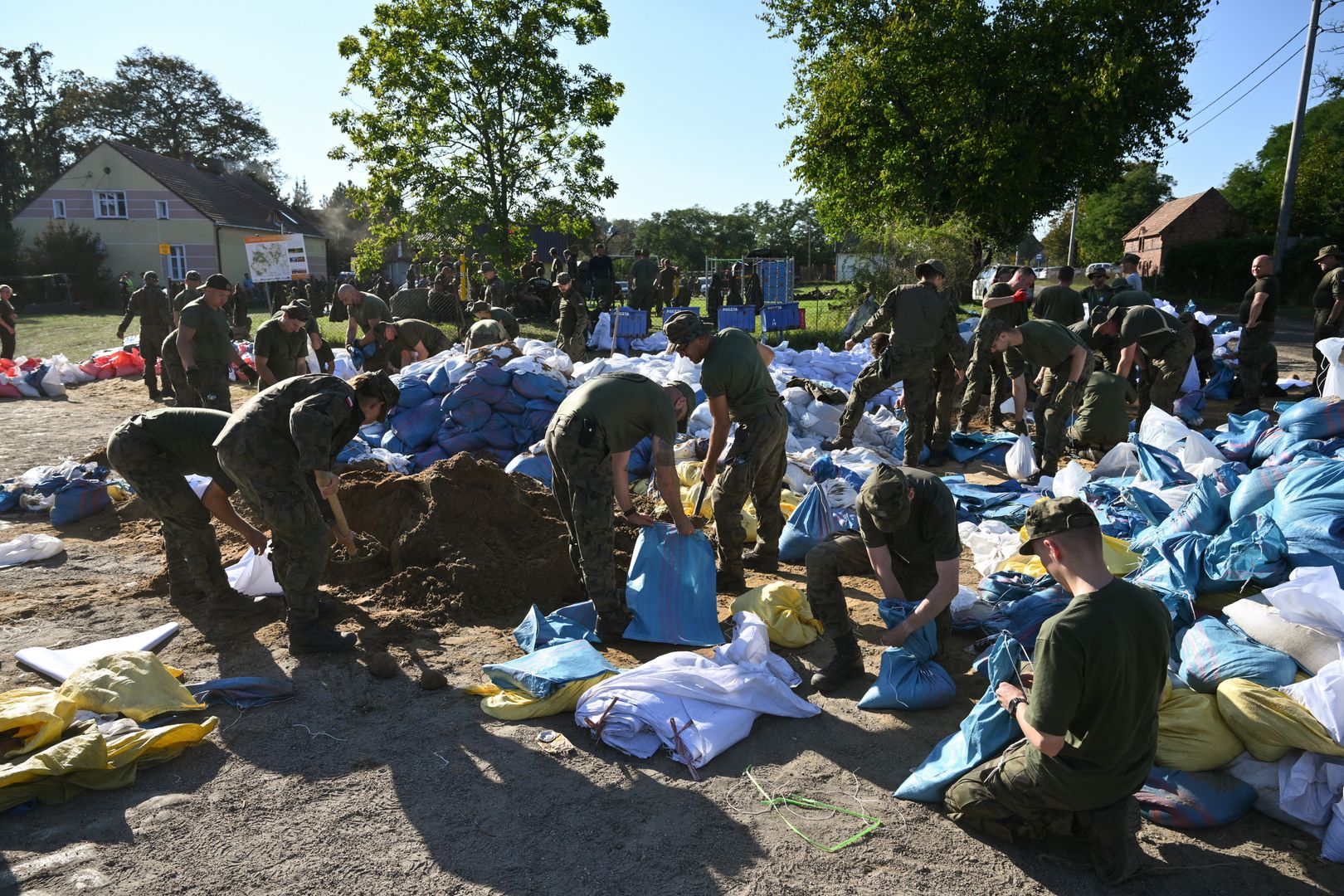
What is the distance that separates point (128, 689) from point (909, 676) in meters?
3.38

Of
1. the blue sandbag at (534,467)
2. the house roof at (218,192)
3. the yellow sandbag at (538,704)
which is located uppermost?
the house roof at (218,192)

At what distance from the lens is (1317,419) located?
5.82m

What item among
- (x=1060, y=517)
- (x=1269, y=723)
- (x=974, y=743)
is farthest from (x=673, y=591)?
(x=1269, y=723)

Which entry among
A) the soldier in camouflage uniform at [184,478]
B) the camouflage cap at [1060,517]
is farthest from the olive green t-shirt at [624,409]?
the soldier in camouflage uniform at [184,478]

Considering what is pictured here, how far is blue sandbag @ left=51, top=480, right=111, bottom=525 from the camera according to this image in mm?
6727

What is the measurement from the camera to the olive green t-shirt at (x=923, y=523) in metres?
3.67

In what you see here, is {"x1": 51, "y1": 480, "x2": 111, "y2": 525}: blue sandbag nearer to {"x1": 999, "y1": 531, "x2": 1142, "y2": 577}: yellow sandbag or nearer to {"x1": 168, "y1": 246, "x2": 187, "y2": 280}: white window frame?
{"x1": 999, "y1": 531, "x2": 1142, "y2": 577}: yellow sandbag

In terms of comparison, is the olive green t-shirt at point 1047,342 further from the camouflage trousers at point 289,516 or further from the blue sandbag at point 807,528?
the camouflage trousers at point 289,516

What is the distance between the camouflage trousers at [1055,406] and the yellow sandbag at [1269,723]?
4.31 m

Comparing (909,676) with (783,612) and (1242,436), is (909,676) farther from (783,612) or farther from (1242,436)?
(1242,436)

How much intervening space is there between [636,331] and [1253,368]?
9.10 m

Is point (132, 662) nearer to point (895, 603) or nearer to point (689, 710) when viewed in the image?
point (689, 710)

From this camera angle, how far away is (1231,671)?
336cm

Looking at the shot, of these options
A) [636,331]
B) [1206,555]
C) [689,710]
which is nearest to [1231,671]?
[1206,555]
